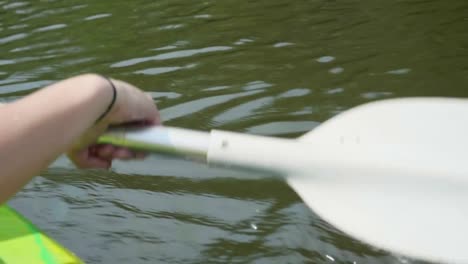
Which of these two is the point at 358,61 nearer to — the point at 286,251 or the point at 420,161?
the point at 286,251

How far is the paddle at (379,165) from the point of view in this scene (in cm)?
152

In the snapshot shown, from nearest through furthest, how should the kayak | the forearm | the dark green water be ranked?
the forearm, the kayak, the dark green water

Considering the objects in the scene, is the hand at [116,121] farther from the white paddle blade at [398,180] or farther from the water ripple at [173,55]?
the water ripple at [173,55]

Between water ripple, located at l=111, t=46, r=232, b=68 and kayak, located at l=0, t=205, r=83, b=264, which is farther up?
water ripple, located at l=111, t=46, r=232, b=68

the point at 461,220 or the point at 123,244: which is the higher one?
the point at 461,220

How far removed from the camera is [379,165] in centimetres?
162

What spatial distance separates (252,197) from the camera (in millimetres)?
2311

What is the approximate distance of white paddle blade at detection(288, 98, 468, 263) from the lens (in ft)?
5.11

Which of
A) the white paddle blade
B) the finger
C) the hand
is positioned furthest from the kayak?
the white paddle blade

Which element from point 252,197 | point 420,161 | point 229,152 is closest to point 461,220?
point 420,161

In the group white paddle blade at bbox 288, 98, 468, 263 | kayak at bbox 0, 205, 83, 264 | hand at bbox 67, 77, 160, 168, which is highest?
hand at bbox 67, 77, 160, 168

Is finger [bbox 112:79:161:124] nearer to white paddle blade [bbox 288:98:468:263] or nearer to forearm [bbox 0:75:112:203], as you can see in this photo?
forearm [bbox 0:75:112:203]

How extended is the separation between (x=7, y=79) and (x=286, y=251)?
2.34 m

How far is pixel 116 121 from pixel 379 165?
604 millimetres
